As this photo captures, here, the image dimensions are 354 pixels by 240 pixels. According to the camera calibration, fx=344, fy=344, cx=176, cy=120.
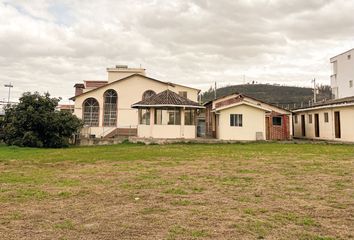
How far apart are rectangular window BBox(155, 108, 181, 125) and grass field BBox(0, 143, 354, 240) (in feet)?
51.4

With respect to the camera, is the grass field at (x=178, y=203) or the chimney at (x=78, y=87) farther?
the chimney at (x=78, y=87)

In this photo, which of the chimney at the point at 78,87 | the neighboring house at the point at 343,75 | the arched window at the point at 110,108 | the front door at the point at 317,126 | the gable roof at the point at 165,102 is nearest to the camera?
the gable roof at the point at 165,102

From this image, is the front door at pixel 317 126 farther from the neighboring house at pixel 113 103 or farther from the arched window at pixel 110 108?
the arched window at pixel 110 108

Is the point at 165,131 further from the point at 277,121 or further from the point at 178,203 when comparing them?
the point at 178,203

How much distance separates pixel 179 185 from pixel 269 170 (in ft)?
12.9

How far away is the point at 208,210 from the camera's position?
618 centimetres

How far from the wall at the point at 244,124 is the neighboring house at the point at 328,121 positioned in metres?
5.31

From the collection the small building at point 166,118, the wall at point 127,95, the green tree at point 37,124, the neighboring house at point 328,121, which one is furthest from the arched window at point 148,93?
the neighboring house at point 328,121

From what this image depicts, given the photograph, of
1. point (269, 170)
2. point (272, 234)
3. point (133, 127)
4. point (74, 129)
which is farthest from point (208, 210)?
point (133, 127)

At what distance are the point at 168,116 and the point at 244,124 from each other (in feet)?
20.3

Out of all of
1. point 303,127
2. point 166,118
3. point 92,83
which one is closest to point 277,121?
point 303,127

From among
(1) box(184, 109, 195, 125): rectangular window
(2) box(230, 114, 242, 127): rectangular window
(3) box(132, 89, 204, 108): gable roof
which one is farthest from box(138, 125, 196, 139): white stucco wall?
(2) box(230, 114, 242, 127): rectangular window

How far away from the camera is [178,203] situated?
22.0ft

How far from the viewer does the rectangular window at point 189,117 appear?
27656mm
